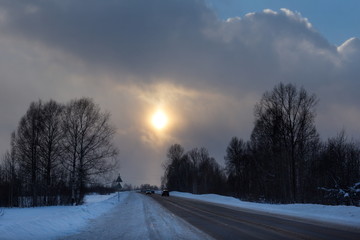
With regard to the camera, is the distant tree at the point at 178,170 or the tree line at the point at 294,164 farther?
the distant tree at the point at 178,170

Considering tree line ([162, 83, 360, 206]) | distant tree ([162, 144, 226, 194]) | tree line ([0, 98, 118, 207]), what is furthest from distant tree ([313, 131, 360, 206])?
distant tree ([162, 144, 226, 194])

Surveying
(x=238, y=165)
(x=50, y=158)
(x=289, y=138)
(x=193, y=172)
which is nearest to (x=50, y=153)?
(x=50, y=158)

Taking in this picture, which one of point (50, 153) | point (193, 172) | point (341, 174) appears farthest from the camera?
point (193, 172)

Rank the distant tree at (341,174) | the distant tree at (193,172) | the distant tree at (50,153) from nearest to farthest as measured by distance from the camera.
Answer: the distant tree at (341,174) → the distant tree at (50,153) → the distant tree at (193,172)

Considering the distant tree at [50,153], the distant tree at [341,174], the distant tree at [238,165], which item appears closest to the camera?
the distant tree at [341,174]

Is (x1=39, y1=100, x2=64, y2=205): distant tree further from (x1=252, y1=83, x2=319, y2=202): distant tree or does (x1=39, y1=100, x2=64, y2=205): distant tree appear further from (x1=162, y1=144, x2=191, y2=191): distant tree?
(x1=162, y1=144, x2=191, y2=191): distant tree

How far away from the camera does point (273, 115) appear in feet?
149

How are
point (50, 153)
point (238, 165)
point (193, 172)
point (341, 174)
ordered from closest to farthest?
point (341, 174), point (50, 153), point (238, 165), point (193, 172)

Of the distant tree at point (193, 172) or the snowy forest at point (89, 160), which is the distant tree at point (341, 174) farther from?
the distant tree at point (193, 172)

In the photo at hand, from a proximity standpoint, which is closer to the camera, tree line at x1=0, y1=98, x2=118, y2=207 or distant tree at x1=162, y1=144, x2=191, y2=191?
tree line at x1=0, y1=98, x2=118, y2=207

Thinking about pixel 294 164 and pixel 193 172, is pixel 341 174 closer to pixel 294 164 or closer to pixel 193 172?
pixel 294 164

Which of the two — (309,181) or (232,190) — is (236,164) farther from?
(309,181)

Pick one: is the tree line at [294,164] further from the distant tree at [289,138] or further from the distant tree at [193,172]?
the distant tree at [193,172]

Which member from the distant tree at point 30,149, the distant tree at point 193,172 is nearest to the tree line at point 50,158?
the distant tree at point 30,149
